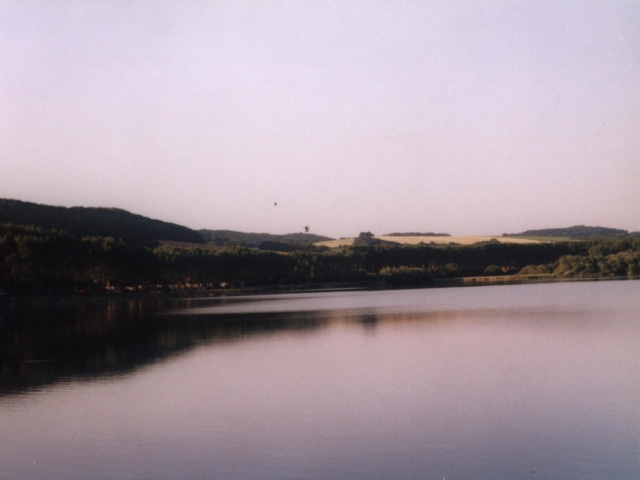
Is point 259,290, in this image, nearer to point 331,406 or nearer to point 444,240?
point 444,240

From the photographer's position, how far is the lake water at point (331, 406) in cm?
1266

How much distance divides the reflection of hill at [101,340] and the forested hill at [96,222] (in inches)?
3169

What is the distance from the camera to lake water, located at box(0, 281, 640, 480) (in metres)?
12.7

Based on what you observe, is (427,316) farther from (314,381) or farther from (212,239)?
(212,239)

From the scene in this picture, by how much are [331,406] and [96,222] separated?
137 m

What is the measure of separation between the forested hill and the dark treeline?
1928 cm

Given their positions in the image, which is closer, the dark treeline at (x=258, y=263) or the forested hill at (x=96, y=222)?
the dark treeline at (x=258, y=263)

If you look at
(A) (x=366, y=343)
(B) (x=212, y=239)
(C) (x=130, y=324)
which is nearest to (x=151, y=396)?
(A) (x=366, y=343)

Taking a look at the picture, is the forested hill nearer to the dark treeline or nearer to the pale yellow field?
the dark treeline

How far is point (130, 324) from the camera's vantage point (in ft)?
147

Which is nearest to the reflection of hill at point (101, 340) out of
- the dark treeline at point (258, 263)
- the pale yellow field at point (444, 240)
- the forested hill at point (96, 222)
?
the dark treeline at point (258, 263)

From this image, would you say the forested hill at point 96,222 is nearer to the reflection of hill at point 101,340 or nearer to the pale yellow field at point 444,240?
the pale yellow field at point 444,240

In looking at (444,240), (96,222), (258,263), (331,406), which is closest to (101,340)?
(331,406)

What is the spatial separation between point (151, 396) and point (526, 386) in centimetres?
955
